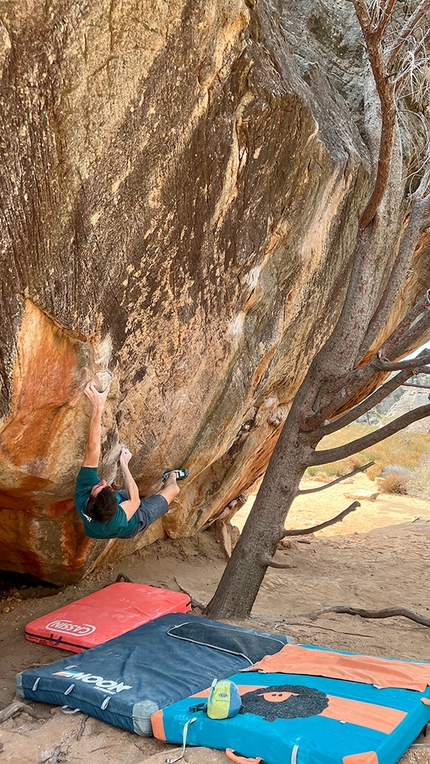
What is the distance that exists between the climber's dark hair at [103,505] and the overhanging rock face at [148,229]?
366 mm

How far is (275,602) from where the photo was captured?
282 inches

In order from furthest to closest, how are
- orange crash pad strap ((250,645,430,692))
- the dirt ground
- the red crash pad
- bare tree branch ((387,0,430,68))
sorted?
the red crash pad → bare tree branch ((387,0,430,68)) → orange crash pad strap ((250,645,430,692)) → the dirt ground

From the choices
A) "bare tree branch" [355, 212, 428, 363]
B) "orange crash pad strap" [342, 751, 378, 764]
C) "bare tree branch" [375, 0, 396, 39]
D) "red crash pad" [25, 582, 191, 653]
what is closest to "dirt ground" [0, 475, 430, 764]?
"red crash pad" [25, 582, 191, 653]

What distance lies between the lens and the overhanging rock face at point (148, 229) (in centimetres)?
339

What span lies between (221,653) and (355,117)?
509 centimetres

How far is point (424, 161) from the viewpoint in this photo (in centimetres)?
657

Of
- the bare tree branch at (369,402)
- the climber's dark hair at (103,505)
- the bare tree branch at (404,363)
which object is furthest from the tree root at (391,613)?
the climber's dark hair at (103,505)

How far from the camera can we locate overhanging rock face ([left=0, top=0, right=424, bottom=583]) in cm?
339

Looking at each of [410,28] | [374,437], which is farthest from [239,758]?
[410,28]

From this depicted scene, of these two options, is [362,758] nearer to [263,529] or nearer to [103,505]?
[103,505]

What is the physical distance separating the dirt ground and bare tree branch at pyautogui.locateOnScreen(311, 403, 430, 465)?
4.92 ft

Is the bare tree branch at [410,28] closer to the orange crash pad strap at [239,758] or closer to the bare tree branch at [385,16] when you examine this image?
the bare tree branch at [385,16]

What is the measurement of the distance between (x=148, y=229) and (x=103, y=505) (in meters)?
1.79

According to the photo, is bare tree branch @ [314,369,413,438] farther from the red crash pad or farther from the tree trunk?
the red crash pad
